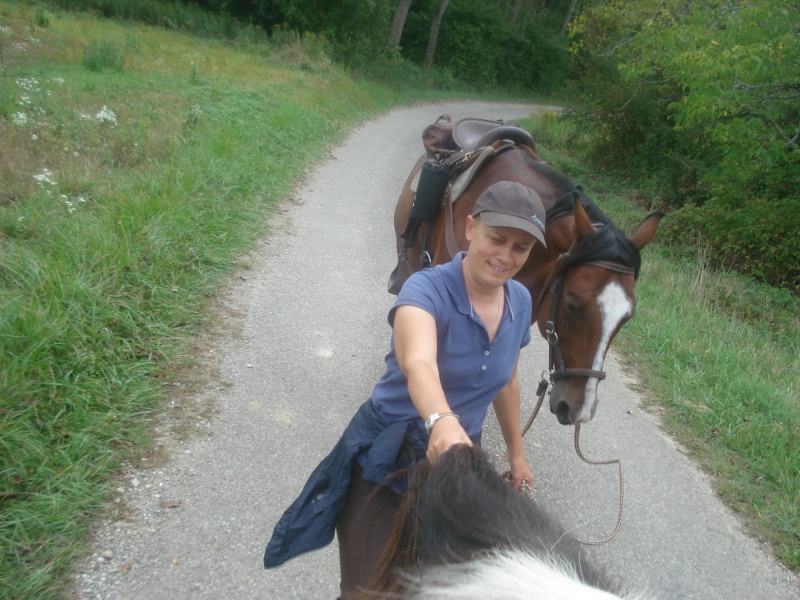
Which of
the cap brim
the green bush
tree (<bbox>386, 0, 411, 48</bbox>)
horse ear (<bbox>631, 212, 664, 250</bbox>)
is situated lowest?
the green bush

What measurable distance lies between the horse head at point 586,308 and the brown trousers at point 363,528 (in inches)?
51.5

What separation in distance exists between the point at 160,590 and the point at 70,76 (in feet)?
41.9

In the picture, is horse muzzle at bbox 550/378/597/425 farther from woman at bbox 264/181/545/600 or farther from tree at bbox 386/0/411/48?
tree at bbox 386/0/411/48

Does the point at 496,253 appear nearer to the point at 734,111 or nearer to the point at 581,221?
the point at 581,221

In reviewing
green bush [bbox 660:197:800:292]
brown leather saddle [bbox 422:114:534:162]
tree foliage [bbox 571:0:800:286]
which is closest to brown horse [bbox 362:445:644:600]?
brown leather saddle [bbox 422:114:534:162]

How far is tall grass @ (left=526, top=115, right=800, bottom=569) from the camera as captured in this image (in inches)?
149

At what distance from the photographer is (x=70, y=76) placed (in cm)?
1212

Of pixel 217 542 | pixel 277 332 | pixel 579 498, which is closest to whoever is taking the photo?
pixel 217 542

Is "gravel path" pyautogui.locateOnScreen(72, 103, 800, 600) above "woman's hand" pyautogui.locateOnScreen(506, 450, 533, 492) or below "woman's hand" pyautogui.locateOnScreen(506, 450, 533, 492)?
below

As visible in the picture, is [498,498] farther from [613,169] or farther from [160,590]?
[613,169]

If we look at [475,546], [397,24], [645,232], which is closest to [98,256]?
[645,232]

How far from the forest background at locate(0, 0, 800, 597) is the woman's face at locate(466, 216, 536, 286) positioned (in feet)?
6.64

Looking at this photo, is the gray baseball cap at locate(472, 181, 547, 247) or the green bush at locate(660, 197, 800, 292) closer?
the gray baseball cap at locate(472, 181, 547, 247)

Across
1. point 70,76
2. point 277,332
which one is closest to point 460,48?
point 70,76
